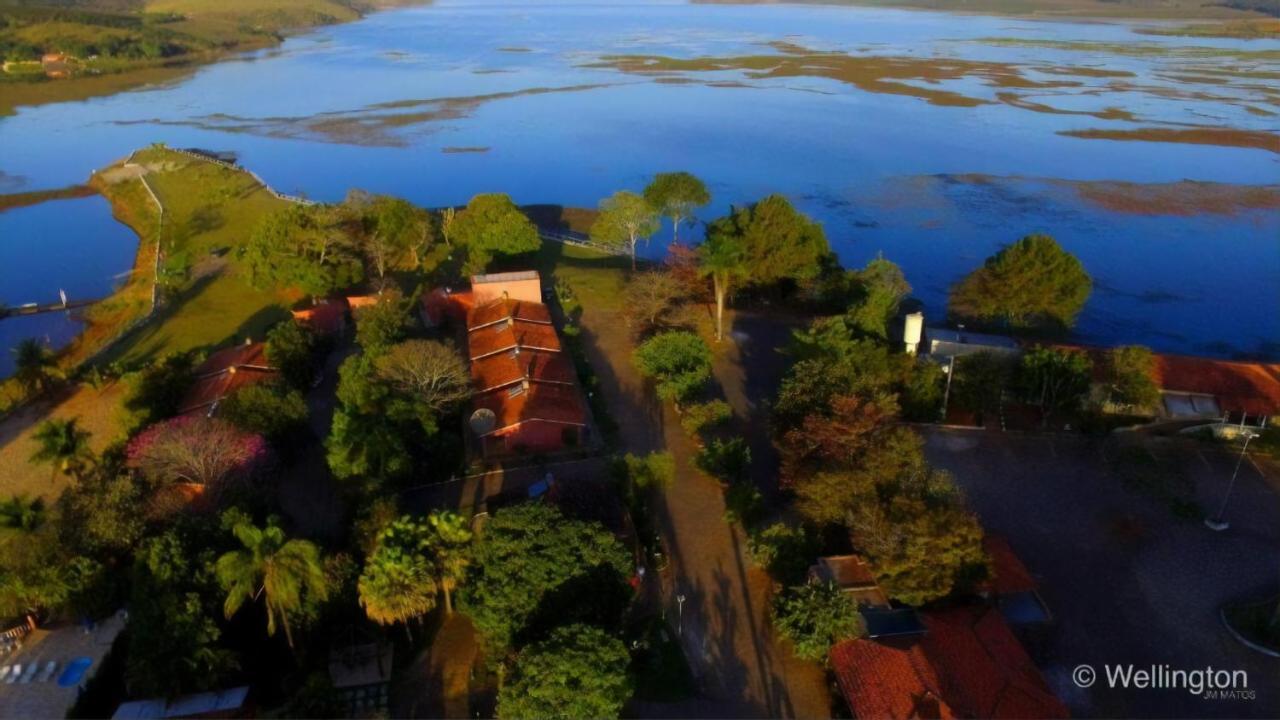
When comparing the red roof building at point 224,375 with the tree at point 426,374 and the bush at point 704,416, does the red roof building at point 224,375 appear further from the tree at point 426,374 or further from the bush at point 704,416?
the bush at point 704,416

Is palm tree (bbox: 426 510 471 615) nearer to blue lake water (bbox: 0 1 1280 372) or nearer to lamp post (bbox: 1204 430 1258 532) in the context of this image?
lamp post (bbox: 1204 430 1258 532)

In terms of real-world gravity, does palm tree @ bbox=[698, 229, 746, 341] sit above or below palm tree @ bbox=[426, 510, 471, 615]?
above

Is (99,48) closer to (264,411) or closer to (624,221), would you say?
(624,221)

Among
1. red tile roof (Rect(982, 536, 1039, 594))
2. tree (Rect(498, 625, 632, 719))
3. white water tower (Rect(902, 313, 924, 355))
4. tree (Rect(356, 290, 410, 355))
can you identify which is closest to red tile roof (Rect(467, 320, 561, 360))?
tree (Rect(356, 290, 410, 355))

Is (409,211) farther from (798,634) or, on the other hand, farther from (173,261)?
(798,634)

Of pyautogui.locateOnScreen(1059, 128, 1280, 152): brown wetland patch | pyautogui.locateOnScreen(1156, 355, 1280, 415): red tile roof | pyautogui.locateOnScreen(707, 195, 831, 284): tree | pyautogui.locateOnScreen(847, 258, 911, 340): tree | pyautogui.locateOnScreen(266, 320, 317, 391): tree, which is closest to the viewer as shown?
pyautogui.locateOnScreen(1156, 355, 1280, 415): red tile roof

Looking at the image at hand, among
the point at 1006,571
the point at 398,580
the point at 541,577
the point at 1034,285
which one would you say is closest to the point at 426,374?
the point at 398,580

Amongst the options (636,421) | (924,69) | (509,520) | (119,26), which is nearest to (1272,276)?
(636,421)
